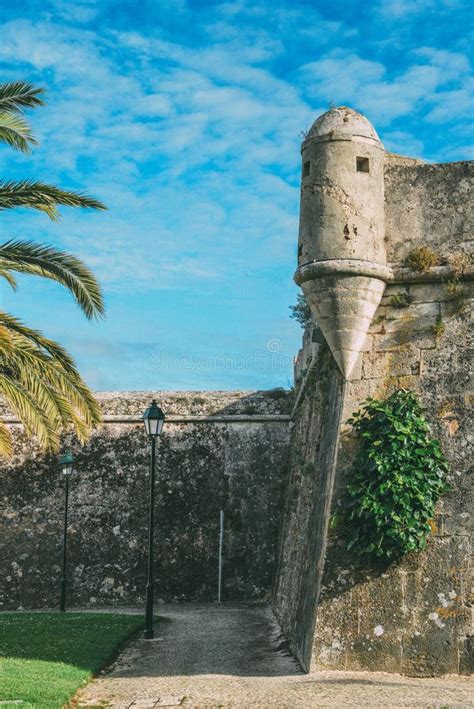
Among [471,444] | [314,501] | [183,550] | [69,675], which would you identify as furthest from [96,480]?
[471,444]

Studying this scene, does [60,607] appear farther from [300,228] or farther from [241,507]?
[300,228]

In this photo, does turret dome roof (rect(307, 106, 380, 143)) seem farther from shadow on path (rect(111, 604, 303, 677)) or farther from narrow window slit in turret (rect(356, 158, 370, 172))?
shadow on path (rect(111, 604, 303, 677))

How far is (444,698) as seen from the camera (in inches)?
289

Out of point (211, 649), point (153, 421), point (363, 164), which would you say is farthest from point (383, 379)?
point (153, 421)

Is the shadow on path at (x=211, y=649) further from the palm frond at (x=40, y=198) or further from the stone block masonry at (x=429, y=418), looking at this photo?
the palm frond at (x=40, y=198)

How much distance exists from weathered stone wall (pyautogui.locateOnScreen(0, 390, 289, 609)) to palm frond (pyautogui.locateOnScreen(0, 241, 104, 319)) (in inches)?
289

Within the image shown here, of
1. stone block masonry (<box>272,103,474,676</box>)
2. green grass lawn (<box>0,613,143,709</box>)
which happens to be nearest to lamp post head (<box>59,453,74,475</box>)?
green grass lawn (<box>0,613,143,709</box>)

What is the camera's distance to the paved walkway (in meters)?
7.44

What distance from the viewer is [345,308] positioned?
9320 mm

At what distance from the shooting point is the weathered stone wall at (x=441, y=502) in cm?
840

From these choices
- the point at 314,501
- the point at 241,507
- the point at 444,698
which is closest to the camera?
the point at 444,698

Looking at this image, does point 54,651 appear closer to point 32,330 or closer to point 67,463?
point 32,330

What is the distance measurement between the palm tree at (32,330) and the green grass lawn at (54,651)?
2.54m

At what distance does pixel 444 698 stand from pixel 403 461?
2.46 metres
